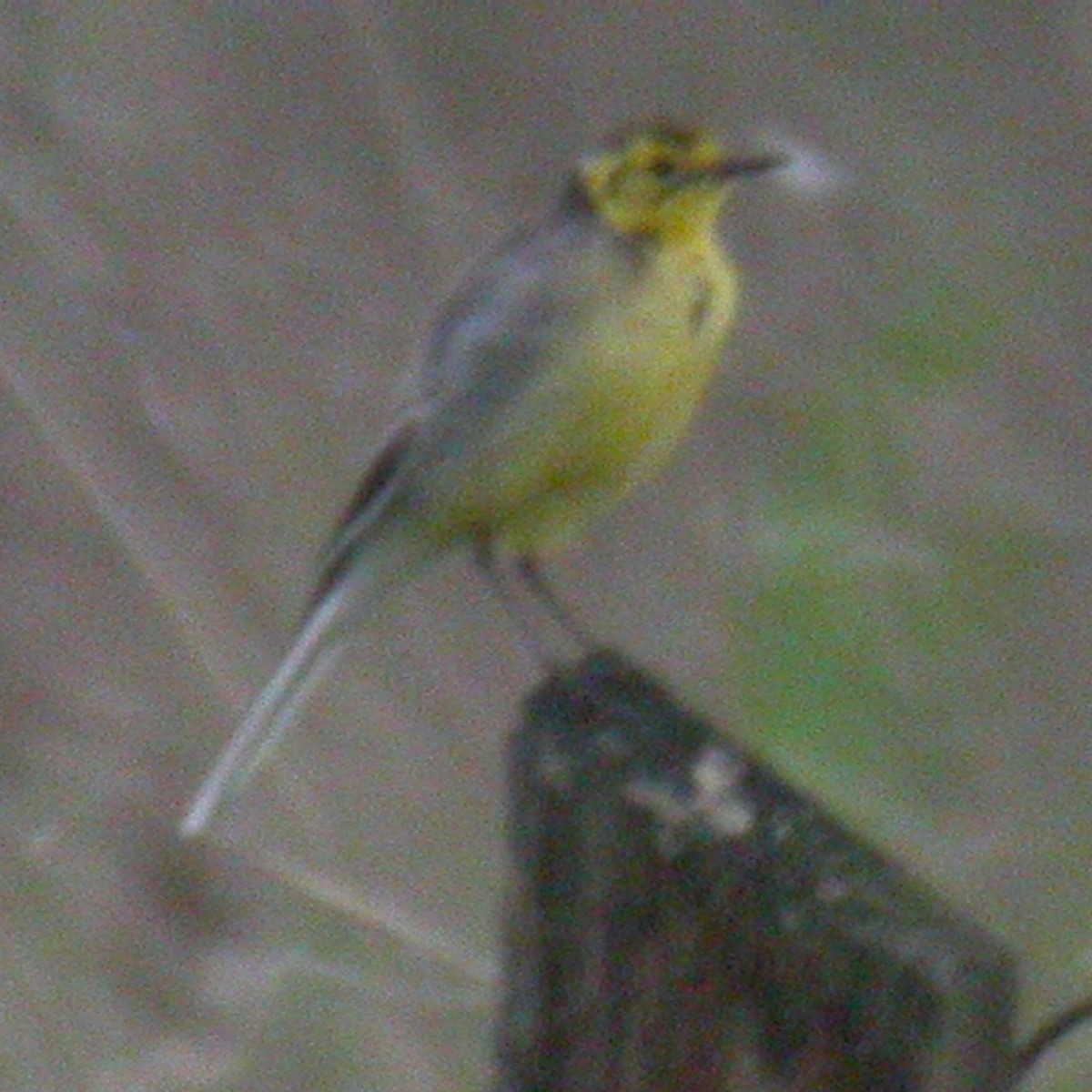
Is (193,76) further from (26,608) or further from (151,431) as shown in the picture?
(26,608)

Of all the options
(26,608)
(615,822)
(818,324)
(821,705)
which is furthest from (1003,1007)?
(26,608)

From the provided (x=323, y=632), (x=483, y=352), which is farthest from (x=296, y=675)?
(x=483, y=352)

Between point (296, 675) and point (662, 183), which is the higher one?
point (662, 183)

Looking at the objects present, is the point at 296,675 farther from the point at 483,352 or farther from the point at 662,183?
the point at 662,183

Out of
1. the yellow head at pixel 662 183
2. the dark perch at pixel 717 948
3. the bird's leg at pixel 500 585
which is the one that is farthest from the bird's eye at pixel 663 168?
the dark perch at pixel 717 948

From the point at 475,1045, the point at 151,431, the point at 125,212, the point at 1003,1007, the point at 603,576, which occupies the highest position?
the point at 1003,1007

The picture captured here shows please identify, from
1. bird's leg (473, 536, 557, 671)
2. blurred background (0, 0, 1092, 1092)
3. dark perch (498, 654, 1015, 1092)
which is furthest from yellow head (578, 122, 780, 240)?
blurred background (0, 0, 1092, 1092)

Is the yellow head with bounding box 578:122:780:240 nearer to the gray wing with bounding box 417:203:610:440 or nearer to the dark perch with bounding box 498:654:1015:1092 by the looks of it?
the gray wing with bounding box 417:203:610:440
